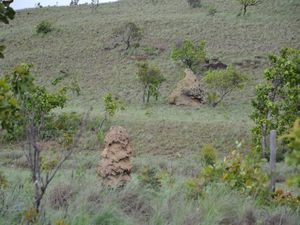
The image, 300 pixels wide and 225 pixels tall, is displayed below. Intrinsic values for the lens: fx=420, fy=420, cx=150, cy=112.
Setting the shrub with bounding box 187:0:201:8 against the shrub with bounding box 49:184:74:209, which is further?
the shrub with bounding box 187:0:201:8

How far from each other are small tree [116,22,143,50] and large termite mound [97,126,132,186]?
42.4m

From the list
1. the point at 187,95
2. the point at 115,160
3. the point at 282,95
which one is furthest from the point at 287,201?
the point at 187,95

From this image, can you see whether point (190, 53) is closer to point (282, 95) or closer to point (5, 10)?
point (282, 95)

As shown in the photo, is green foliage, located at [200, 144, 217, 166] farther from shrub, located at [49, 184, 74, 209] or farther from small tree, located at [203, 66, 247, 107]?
small tree, located at [203, 66, 247, 107]

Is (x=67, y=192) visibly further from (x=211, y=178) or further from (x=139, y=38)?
(x=139, y=38)

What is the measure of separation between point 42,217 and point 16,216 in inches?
12.9

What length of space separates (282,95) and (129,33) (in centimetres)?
3330

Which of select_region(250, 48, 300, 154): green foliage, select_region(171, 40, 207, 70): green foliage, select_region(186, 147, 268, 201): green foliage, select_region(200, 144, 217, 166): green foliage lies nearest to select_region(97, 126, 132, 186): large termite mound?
select_region(200, 144, 217, 166): green foliage

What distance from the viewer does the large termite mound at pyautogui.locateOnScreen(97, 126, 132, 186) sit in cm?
797

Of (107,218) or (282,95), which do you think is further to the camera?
(282,95)

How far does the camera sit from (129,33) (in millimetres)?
51312

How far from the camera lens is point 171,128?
1136 inches

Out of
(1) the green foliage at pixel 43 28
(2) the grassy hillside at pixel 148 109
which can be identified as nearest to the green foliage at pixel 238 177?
(2) the grassy hillside at pixel 148 109

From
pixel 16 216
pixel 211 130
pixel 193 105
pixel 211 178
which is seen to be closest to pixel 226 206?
pixel 211 178
